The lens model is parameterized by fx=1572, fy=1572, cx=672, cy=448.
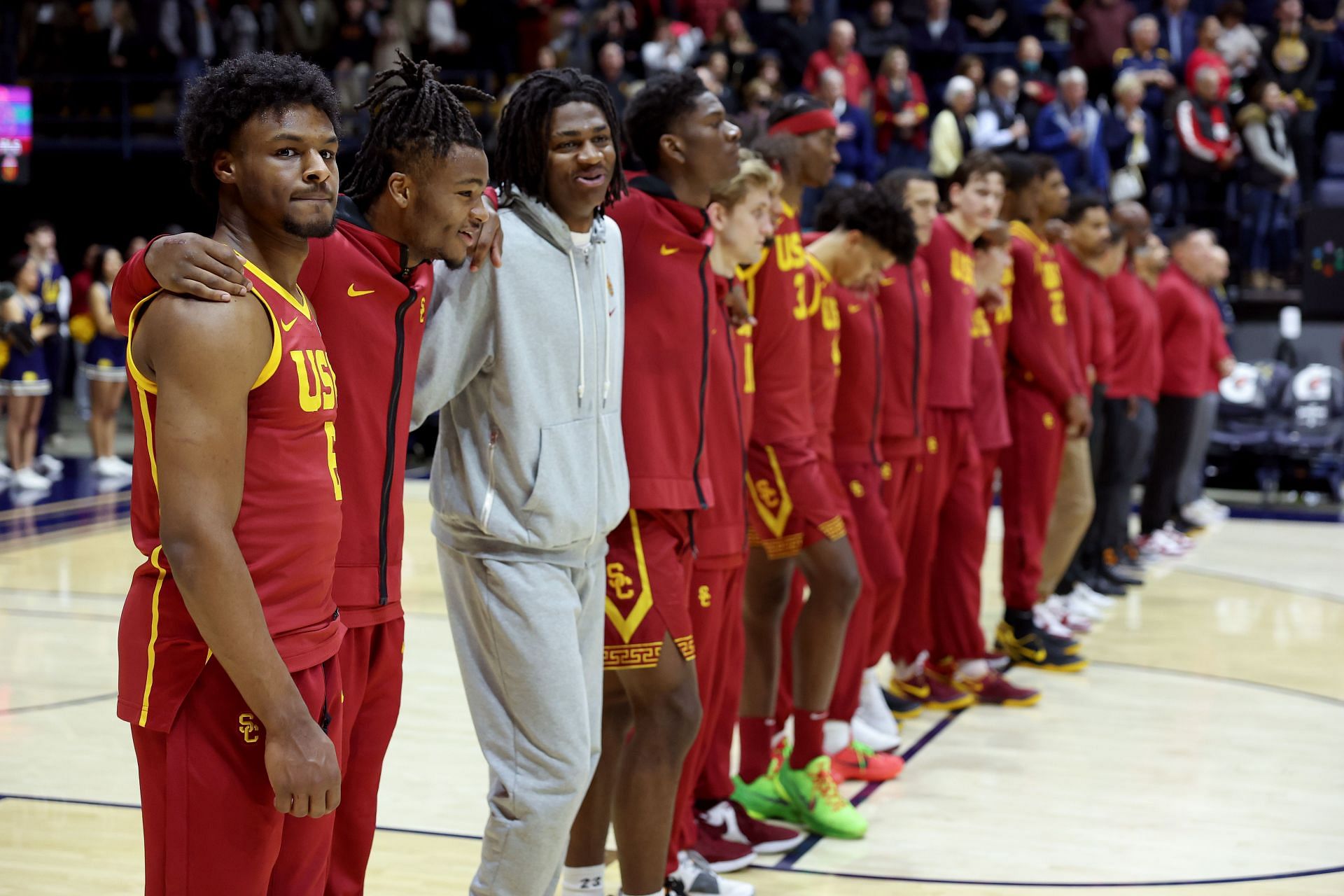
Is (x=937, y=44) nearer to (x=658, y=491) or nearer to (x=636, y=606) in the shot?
(x=658, y=491)

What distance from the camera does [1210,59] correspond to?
14.1 m

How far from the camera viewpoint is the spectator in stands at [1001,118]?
45.1ft

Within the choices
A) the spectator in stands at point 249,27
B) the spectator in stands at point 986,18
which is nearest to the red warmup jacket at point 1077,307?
the spectator in stands at point 986,18

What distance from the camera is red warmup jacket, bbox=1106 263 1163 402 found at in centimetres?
888

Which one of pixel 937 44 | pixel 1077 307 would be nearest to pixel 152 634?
pixel 1077 307

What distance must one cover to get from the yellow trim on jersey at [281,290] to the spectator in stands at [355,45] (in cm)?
1427

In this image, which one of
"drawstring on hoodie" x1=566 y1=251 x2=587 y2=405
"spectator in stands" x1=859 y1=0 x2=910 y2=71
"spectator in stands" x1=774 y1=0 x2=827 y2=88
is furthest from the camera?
"spectator in stands" x1=859 y1=0 x2=910 y2=71

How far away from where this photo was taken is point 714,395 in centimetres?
397

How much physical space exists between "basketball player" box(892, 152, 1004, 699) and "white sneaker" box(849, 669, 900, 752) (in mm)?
466

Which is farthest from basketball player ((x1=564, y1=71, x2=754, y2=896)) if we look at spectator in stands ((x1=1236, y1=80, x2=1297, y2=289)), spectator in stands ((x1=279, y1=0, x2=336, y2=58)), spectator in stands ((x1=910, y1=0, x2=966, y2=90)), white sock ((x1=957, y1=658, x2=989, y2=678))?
spectator in stands ((x1=279, y1=0, x2=336, y2=58))

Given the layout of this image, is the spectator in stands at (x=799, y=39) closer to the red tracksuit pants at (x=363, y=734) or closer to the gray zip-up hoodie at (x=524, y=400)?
the gray zip-up hoodie at (x=524, y=400)

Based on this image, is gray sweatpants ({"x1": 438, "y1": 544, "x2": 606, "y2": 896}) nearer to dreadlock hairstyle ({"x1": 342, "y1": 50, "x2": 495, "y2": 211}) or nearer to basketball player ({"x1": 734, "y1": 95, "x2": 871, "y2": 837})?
dreadlock hairstyle ({"x1": 342, "y1": 50, "x2": 495, "y2": 211})

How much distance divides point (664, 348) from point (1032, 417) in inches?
147

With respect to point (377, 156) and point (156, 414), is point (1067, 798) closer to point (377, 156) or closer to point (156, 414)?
point (377, 156)
